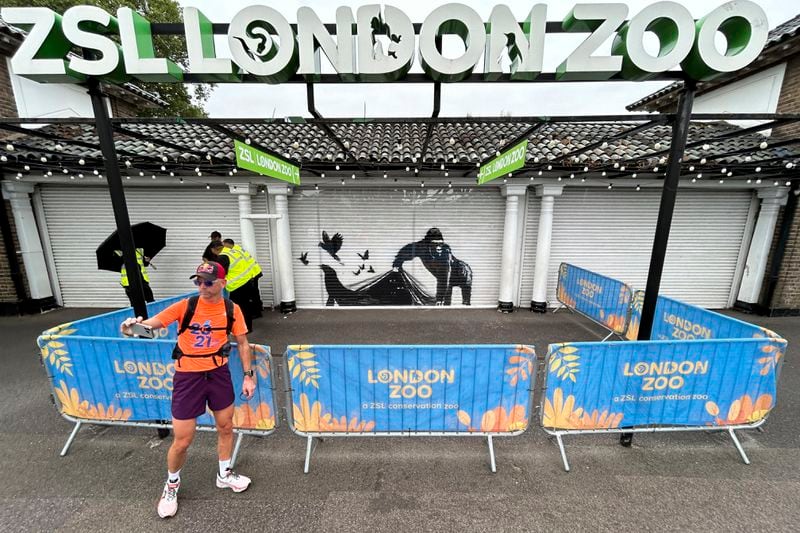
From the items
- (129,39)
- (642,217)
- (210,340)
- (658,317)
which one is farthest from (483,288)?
(129,39)

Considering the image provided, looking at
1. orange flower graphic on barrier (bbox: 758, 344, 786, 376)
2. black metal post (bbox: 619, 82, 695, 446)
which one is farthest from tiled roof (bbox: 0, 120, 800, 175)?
orange flower graphic on barrier (bbox: 758, 344, 786, 376)

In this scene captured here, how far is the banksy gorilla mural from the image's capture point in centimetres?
791

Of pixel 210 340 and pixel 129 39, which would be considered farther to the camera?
pixel 129 39

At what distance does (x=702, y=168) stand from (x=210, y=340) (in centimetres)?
914

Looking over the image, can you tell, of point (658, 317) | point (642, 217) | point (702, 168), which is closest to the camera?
point (658, 317)

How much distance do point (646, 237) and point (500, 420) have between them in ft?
24.6

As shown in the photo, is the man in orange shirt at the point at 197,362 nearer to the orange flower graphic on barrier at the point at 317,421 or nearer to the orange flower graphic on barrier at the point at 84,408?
the orange flower graphic on barrier at the point at 317,421

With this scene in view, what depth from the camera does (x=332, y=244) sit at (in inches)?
311

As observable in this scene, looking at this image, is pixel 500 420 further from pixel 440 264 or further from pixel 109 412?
pixel 440 264

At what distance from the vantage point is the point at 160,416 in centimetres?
314

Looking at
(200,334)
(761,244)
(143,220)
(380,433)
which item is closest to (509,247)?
(380,433)

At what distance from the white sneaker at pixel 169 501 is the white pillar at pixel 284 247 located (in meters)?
5.33

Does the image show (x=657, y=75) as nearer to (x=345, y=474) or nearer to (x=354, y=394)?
(x=354, y=394)

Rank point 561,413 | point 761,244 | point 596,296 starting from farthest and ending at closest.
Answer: point 761,244 → point 596,296 → point 561,413
